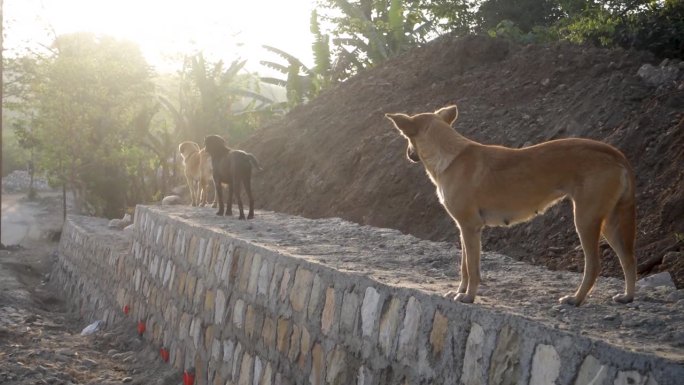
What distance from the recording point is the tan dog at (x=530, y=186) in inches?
171

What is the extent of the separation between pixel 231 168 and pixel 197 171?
3.26 metres

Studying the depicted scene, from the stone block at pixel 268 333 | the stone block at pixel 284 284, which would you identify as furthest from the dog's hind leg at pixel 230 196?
the stone block at pixel 284 284

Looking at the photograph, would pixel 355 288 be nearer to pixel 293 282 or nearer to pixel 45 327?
pixel 293 282

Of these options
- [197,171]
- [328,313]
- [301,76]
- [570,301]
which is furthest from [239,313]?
[301,76]

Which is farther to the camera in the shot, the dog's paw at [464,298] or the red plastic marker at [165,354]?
the red plastic marker at [165,354]

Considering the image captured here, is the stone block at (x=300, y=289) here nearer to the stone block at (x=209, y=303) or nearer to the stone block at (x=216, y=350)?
the stone block at (x=216, y=350)

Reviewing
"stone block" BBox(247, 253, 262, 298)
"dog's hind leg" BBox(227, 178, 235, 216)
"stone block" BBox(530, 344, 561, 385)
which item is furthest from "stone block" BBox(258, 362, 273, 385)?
"dog's hind leg" BBox(227, 178, 235, 216)

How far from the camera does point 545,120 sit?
32.6 feet

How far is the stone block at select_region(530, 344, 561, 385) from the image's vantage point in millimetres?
3369

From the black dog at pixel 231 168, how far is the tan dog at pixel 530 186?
590cm

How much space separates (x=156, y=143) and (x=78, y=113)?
3057 millimetres

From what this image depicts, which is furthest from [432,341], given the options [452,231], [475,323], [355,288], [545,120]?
→ [545,120]

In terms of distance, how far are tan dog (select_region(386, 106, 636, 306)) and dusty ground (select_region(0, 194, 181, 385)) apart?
190 inches

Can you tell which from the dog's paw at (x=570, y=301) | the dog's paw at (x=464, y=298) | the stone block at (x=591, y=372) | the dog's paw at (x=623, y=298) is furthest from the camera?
the dog's paw at (x=623, y=298)
